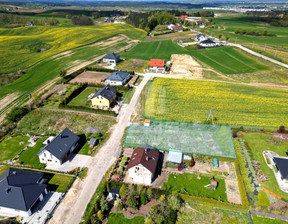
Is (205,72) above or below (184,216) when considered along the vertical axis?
above

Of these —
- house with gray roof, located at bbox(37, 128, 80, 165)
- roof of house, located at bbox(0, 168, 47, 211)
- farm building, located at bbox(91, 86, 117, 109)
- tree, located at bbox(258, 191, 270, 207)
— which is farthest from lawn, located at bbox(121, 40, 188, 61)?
roof of house, located at bbox(0, 168, 47, 211)

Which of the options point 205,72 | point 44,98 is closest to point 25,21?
point 44,98

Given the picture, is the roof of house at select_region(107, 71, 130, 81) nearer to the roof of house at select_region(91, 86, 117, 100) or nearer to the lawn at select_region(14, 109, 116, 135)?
the roof of house at select_region(91, 86, 117, 100)

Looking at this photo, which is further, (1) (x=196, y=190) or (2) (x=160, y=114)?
(2) (x=160, y=114)

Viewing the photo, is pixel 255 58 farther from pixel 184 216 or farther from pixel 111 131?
pixel 184 216

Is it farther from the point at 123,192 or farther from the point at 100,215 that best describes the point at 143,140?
the point at 100,215
